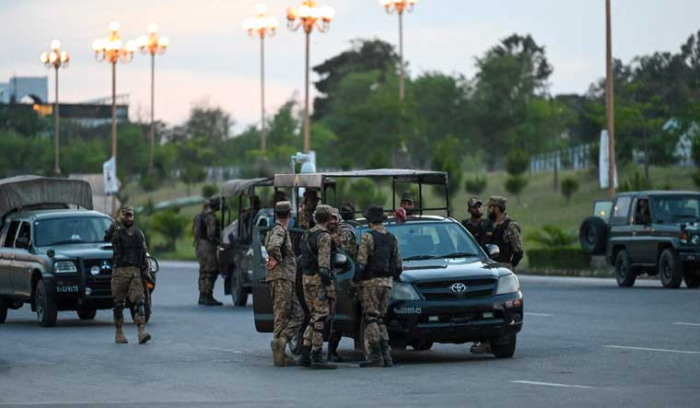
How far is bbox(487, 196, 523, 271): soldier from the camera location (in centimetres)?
1964

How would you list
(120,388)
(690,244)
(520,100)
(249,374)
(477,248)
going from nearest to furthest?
1. (120,388)
2. (249,374)
3. (477,248)
4. (690,244)
5. (520,100)

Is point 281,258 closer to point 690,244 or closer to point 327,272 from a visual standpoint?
point 327,272

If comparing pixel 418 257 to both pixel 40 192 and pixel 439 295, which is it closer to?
pixel 439 295

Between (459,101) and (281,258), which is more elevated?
(459,101)

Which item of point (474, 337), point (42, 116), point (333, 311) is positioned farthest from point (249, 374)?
point (42, 116)

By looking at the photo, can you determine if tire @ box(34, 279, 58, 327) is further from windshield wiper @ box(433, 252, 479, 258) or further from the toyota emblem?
the toyota emblem

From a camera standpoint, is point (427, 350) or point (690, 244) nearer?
point (427, 350)

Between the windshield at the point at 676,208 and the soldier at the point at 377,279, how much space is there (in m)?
16.8

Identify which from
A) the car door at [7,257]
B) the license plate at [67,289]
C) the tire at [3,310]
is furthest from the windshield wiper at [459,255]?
the tire at [3,310]

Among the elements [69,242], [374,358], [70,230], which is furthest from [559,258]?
[374,358]

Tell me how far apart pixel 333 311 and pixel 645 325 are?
6695 mm

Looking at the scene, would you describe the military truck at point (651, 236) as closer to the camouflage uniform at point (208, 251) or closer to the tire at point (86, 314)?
the camouflage uniform at point (208, 251)

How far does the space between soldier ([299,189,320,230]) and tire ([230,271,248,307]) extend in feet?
32.9

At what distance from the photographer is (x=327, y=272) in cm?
1666
